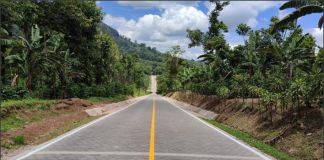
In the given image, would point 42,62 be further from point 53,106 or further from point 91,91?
point 91,91

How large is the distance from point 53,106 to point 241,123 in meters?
10.7

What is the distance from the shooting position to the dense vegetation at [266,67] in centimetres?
947

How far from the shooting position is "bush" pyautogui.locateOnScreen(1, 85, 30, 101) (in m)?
12.6

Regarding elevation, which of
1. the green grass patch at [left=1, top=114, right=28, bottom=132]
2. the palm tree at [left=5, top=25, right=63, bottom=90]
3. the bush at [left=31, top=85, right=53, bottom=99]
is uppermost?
the palm tree at [left=5, top=25, right=63, bottom=90]

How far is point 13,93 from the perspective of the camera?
13188 mm

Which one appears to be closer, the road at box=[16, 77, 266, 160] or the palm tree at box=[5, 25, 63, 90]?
the road at box=[16, 77, 266, 160]

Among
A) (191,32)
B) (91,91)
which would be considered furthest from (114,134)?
(191,32)

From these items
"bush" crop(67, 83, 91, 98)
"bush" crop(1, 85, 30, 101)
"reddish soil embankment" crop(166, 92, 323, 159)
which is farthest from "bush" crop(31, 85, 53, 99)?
"reddish soil embankment" crop(166, 92, 323, 159)

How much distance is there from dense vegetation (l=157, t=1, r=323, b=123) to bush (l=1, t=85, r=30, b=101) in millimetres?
12677

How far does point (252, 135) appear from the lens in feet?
36.0

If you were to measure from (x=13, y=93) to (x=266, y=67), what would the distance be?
21590mm

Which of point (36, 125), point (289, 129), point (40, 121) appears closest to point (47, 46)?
point (40, 121)

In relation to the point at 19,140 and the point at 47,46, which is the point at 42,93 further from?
the point at 19,140

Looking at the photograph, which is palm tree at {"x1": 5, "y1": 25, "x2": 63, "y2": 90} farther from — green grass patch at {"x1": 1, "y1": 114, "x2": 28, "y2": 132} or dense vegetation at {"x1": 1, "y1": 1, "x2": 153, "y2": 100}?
green grass patch at {"x1": 1, "y1": 114, "x2": 28, "y2": 132}
